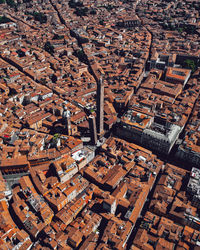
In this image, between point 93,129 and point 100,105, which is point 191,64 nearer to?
point 100,105

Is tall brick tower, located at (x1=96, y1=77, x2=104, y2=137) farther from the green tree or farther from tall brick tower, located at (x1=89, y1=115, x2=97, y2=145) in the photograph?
the green tree

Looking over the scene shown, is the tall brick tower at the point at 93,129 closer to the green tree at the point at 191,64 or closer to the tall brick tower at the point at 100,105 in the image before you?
the tall brick tower at the point at 100,105

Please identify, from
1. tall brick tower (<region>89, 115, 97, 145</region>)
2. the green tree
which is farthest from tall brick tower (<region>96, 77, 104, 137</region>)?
the green tree

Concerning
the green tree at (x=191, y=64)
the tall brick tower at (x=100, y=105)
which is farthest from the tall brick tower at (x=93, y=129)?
the green tree at (x=191, y=64)

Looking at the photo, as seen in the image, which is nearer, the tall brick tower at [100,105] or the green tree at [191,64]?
the tall brick tower at [100,105]

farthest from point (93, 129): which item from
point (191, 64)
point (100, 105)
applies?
point (191, 64)

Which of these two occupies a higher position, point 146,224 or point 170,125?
point 170,125

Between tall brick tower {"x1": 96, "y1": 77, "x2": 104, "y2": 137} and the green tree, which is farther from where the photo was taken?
the green tree

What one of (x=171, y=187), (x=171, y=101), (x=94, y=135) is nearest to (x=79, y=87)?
(x=94, y=135)

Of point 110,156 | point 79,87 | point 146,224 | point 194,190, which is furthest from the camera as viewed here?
point 79,87

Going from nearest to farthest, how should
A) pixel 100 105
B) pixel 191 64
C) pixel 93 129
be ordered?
pixel 100 105
pixel 93 129
pixel 191 64

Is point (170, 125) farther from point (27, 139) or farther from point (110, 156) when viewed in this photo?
point (27, 139)
